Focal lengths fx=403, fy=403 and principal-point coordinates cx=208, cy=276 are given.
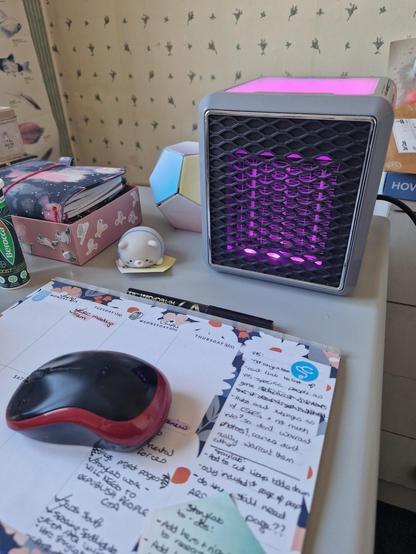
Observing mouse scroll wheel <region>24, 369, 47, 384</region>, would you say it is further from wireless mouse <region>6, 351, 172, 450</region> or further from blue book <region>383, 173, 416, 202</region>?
blue book <region>383, 173, 416, 202</region>

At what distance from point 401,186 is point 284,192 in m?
0.37

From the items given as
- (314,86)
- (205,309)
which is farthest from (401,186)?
(205,309)

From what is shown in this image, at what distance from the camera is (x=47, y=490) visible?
0.29 metres

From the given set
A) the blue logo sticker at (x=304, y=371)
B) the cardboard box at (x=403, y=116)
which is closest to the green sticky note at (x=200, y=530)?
the blue logo sticker at (x=304, y=371)

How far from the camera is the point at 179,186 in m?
0.61

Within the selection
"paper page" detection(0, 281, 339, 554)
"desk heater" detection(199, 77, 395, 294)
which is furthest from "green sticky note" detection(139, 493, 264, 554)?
"desk heater" detection(199, 77, 395, 294)

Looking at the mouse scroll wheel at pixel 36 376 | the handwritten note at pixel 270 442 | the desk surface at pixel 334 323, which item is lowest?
the desk surface at pixel 334 323

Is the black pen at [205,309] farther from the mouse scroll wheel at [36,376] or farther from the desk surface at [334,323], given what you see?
the mouse scroll wheel at [36,376]

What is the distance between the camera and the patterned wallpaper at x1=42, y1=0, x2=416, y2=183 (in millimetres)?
679

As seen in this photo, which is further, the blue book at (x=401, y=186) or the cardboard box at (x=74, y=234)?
the blue book at (x=401, y=186)

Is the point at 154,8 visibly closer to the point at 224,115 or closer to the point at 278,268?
the point at 224,115

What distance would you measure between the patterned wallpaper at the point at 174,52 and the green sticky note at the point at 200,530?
72 cm

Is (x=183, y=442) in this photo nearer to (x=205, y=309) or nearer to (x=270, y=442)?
(x=270, y=442)

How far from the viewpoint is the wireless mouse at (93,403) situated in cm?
30
